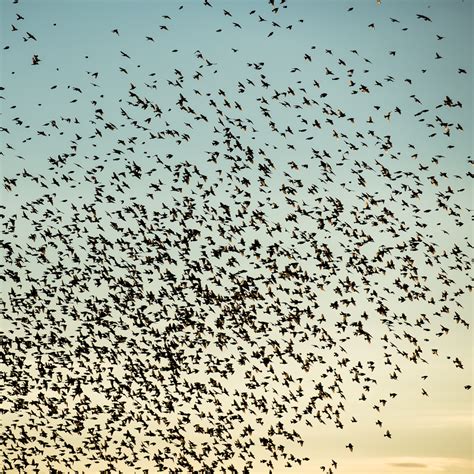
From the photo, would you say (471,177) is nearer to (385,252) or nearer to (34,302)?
(385,252)

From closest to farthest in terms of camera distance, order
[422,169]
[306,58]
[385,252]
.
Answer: [306,58]
[422,169]
[385,252]

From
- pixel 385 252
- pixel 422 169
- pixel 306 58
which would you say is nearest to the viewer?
pixel 306 58

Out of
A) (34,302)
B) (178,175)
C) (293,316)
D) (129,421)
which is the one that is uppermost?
(178,175)

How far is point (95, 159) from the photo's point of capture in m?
37.2

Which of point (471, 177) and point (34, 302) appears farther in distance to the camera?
point (34, 302)

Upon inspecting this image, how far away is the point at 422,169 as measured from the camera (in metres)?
36.3

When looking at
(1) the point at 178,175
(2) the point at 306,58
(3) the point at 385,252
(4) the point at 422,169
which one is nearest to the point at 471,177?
(4) the point at 422,169

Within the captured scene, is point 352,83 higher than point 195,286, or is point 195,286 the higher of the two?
point 352,83

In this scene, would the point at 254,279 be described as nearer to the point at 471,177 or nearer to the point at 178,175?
the point at 178,175

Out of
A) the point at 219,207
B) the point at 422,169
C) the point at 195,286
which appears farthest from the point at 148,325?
the point at 422,169

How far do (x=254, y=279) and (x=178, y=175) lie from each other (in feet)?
18.5

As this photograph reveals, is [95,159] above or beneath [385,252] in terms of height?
above

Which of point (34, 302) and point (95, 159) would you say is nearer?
point (95, 159)

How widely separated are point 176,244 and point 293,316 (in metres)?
5.80
